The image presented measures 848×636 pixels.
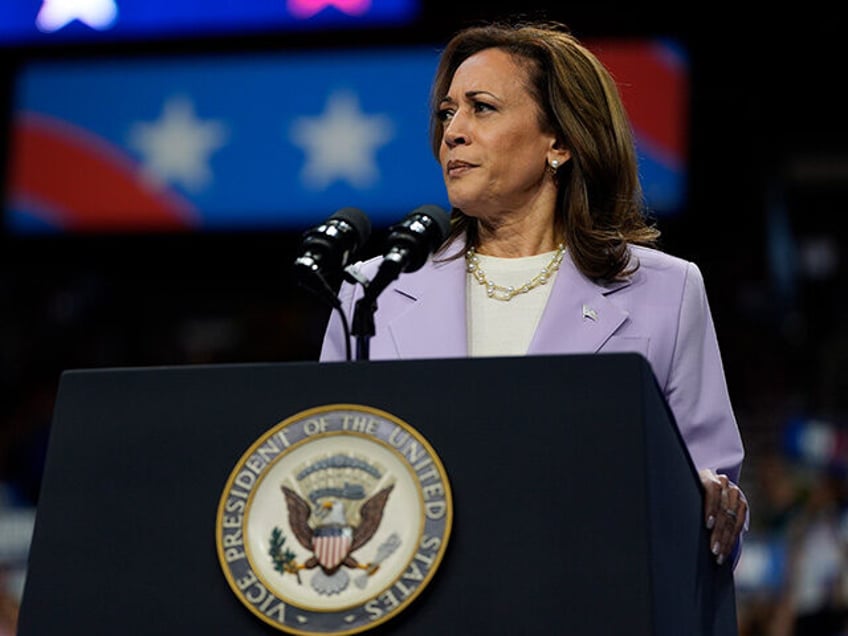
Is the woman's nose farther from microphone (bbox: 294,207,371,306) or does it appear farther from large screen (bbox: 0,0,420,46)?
large screen (bbox: 0,0,420,46)

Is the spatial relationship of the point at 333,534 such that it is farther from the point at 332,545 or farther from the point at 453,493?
the point at 453,493

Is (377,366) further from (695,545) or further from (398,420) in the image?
(695,545)

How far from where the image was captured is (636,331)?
183 cm

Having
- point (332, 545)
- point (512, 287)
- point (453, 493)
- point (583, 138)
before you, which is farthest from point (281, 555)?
point (583, 138)

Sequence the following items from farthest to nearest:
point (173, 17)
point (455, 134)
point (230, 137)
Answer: point (173, 17), point (230, 137), point (455, 134)

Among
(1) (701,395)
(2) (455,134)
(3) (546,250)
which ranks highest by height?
(2) (455,134)

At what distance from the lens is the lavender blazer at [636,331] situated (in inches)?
69.8

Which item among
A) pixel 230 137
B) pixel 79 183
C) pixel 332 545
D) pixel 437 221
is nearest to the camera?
pixel 332 545

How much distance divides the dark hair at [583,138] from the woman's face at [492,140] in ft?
0.08

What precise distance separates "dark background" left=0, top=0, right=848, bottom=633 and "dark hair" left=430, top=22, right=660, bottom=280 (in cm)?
311

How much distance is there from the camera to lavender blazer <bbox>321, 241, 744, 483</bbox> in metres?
1.77

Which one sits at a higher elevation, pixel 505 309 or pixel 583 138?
pixel 583 138

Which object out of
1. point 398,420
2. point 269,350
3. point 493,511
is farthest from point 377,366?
point 269,350

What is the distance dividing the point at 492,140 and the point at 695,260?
17.2 feet
